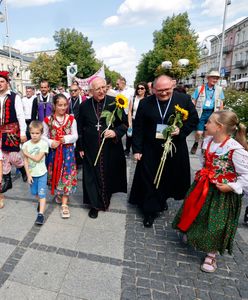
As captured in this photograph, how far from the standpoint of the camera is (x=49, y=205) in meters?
4.08

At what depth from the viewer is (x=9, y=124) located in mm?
3916

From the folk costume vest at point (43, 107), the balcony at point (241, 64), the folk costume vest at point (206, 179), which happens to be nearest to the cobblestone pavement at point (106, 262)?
the folk costume vest at point (206, 179)

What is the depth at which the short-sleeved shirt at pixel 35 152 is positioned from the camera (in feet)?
11.1

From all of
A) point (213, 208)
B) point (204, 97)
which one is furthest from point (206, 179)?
point (204, 97)

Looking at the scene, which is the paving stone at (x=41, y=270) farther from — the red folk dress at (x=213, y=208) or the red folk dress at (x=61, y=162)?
the red folk dress at (x=213, y=208)

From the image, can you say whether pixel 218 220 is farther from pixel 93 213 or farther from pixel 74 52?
pixel 74 52

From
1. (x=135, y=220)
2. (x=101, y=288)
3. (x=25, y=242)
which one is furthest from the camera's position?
(x=135, y=220)

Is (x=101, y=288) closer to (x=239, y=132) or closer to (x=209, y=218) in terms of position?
(x=209, y=218)

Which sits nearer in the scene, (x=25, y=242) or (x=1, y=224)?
(x=25, y=242)

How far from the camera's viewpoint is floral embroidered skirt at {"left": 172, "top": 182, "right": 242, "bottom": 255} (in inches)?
99.7

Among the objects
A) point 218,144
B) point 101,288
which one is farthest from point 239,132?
point 101,288

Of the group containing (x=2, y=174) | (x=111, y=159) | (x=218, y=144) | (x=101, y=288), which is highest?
(x=218, y=144)

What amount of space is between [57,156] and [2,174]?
1.08 meters

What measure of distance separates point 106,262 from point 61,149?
5.41ft
